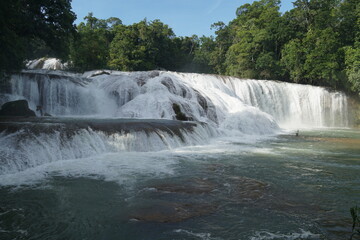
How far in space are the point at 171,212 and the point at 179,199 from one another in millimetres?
631

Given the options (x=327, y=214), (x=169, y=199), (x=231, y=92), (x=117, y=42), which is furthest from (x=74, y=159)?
(x=117, y=42)

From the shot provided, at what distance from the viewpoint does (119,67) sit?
34.7m

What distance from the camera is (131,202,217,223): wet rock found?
4383 mm

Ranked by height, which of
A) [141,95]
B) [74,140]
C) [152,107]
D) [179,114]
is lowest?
[74,140]

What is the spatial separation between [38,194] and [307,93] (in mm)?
25814

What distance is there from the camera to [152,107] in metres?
16.6

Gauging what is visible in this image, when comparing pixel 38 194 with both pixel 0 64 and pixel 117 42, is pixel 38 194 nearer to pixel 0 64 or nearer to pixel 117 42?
pixel 0 64

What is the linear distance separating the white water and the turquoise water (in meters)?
0.81

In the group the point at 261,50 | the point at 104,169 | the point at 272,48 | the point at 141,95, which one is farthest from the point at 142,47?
the point at 104,169

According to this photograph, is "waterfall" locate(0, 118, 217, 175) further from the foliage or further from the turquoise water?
the foliage

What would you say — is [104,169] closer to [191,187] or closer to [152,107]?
[191,187]

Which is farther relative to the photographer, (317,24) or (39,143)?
(317,24)

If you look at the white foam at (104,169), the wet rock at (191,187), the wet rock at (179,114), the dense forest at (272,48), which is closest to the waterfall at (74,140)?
the white foam at (104,169)

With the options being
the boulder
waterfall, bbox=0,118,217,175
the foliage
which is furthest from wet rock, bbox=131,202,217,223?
the boulder
